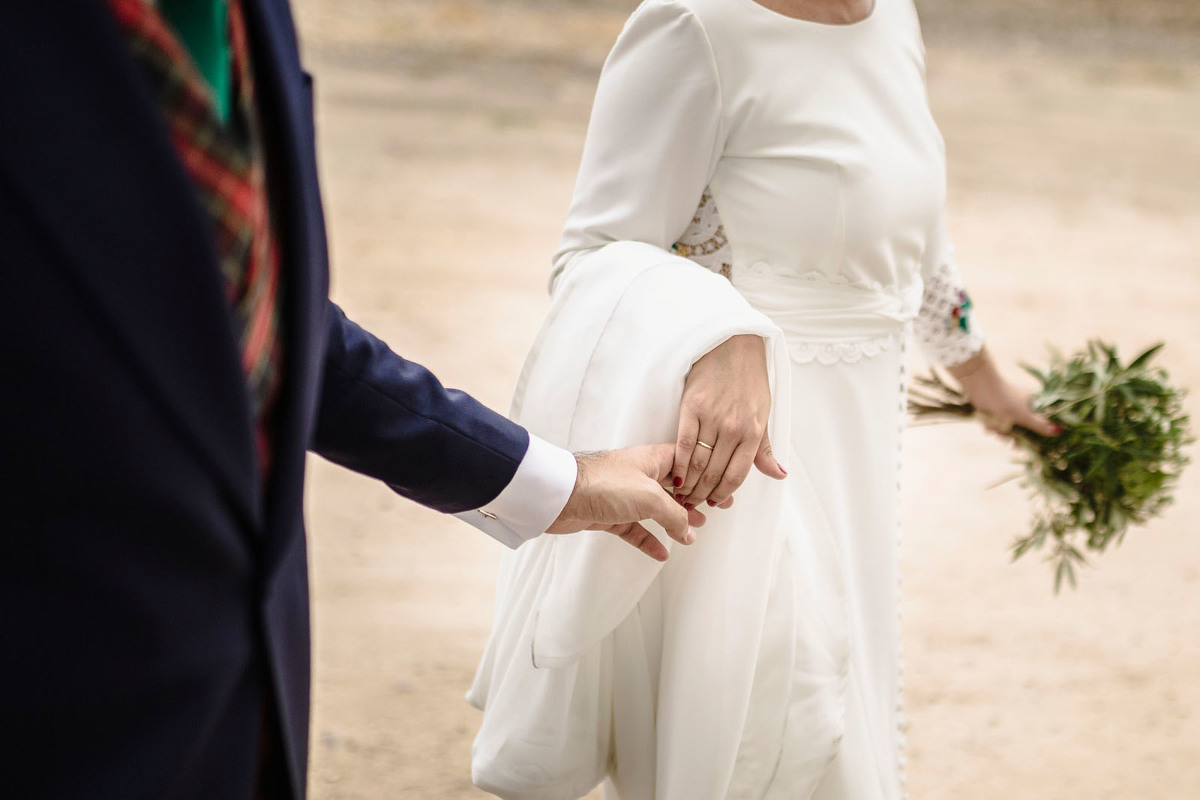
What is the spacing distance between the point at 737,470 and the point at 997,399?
1005mm

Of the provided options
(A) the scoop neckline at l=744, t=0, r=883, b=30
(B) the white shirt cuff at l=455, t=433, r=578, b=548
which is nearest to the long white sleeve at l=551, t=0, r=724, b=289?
(A) the scoop neckline at l=744, t=0, r=883, b=30

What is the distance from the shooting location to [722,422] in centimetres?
156

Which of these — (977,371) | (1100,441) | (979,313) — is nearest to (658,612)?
(977,371)

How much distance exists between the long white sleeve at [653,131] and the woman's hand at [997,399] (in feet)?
2.79

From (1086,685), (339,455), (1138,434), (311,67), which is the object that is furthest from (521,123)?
(339,455)

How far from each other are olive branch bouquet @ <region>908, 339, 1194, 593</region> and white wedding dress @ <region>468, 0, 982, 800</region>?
0.68 m

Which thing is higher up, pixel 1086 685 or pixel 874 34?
pixel 874 34

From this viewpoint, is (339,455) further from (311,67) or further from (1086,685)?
(311,67)

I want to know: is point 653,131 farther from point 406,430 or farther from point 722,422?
point 406,430

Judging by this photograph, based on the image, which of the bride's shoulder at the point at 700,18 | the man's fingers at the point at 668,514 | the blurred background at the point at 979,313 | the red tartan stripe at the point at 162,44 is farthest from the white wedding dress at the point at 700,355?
the blurred background at the point at 979,313

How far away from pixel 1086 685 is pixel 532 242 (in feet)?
14.1

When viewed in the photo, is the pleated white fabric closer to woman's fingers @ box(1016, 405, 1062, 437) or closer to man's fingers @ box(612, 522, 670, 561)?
man's fingers @ box(612, 522, 670, 561)

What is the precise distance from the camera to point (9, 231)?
718mm

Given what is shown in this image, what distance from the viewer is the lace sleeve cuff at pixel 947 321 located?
2156 mm
